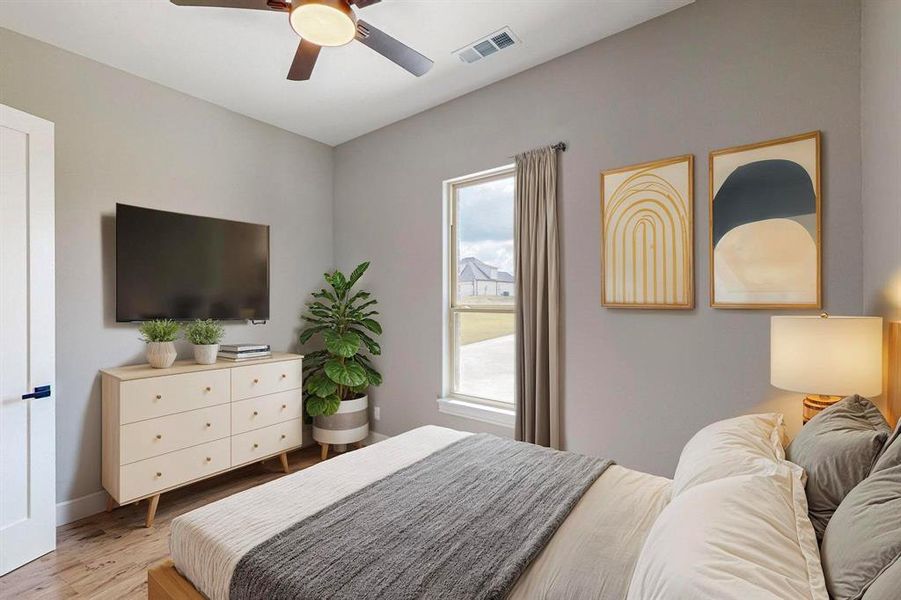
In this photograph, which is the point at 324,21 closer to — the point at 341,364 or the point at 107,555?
A: the point at 341,364

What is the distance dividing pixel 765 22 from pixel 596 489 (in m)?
2.34

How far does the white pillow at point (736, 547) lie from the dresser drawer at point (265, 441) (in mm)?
2834

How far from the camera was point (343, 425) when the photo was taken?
11.7 ft

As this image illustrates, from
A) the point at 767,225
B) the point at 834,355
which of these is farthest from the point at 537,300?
the point at 834,355

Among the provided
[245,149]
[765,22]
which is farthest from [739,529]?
[245,149]

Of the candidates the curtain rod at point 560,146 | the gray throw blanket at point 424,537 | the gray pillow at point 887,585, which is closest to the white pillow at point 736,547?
the gray pillow at point 887,585

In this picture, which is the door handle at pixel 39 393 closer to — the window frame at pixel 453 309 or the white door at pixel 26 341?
the white door at pixel 26 341

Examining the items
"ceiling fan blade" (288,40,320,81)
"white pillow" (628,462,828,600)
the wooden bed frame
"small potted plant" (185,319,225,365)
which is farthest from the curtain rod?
"small potted plant" (185,319,225,365)

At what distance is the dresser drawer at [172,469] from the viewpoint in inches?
97.3

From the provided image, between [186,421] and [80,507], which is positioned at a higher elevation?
[186,421]

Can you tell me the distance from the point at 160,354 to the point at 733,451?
3103 mm

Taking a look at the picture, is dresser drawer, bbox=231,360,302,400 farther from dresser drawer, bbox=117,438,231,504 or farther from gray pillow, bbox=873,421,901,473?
gray pillow, bbox=873,421,901,473

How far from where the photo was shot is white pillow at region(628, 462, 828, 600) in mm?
737

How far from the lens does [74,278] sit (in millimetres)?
2635
